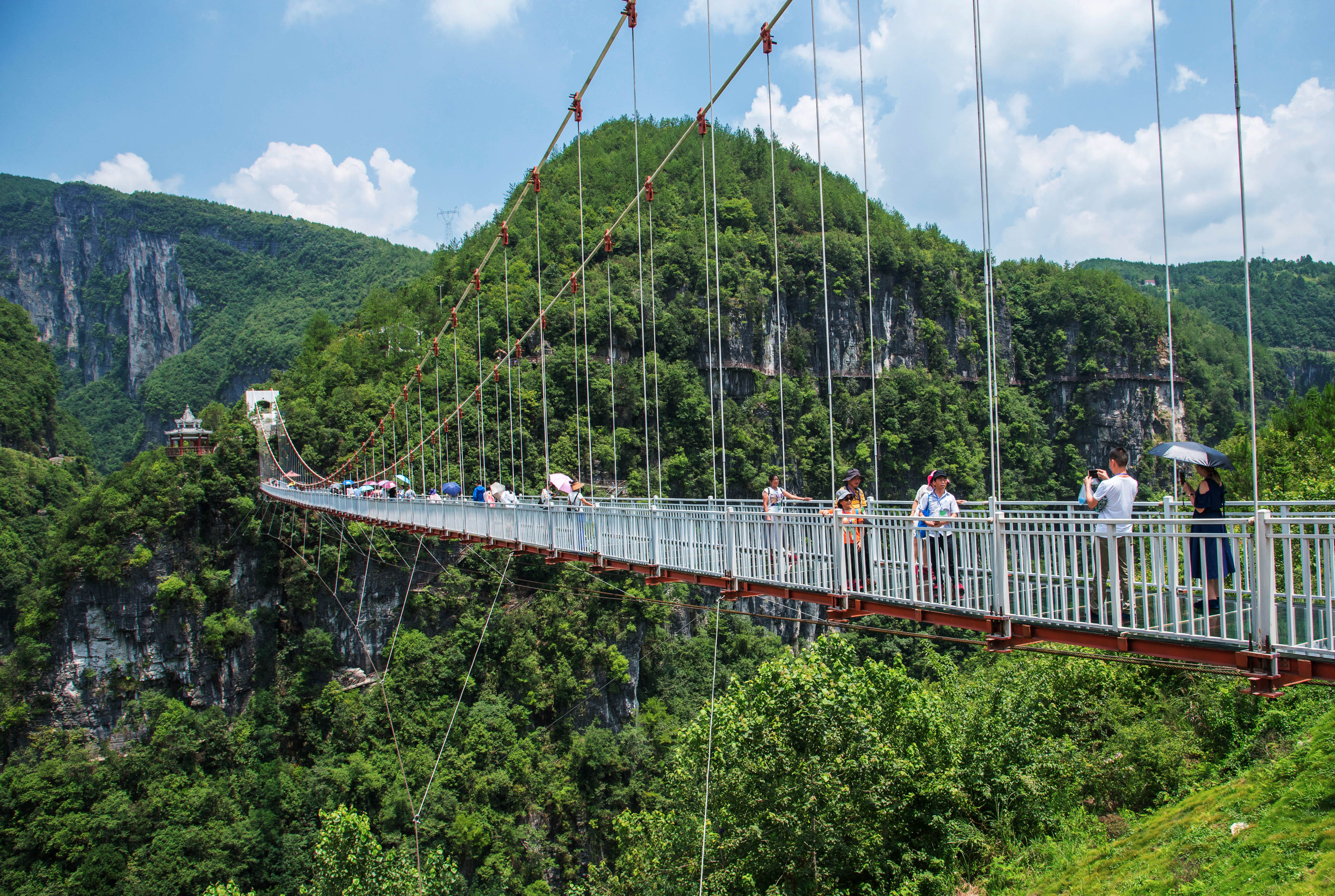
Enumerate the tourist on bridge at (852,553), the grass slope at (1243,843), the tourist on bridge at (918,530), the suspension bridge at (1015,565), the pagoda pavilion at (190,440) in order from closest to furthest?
the suspension bridge at (1015,565), the tourist on bridge at (918,530), the tourist on bridge at (852,553), the grass slope at (1243,843), the pagoda pavilion at (190,440)

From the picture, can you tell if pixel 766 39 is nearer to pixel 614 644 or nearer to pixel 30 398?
pixel 614 644

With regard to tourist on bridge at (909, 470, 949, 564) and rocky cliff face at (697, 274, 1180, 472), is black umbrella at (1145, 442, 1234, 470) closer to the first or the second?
tourist on bridge at (909, 470, 949, 564)

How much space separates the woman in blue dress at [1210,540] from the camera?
4.82 metres

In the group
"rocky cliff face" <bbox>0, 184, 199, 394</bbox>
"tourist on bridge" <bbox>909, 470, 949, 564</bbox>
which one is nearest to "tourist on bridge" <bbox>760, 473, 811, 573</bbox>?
"tourist on bridge" <bbox>909, 470, 949, 564</bbox>

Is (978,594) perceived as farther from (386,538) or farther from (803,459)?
(803,459)

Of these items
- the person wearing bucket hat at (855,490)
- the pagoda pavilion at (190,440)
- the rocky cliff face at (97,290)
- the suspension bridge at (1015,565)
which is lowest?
the suspension bridge at (1015,565)

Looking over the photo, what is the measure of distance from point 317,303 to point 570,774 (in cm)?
11559

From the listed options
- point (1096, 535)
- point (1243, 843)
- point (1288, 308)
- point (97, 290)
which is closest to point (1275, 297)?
point (1288, 308)

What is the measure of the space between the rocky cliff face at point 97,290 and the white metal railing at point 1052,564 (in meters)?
155

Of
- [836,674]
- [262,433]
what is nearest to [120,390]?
[262,433]

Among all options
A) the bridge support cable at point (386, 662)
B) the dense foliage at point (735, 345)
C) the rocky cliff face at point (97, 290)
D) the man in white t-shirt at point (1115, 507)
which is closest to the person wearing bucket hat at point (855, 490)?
the man in white t-shirt at point (1115, 507)

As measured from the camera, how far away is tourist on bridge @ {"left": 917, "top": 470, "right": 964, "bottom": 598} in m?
6.11

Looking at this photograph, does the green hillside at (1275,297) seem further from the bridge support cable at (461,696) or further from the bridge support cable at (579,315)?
the bridge support cable at (461,696)

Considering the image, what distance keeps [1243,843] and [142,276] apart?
16795 cm
